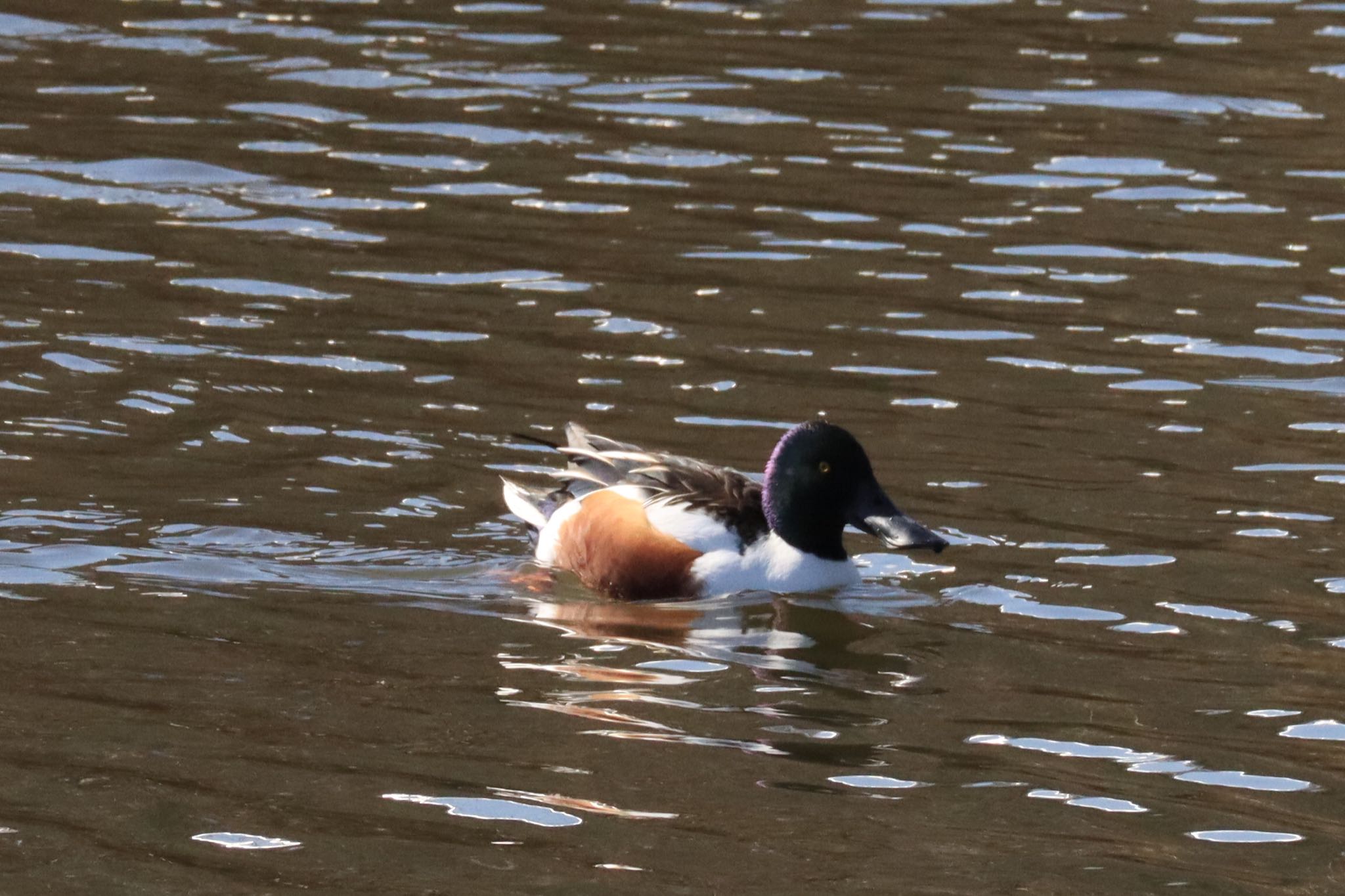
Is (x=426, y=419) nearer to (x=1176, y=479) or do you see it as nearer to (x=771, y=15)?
(x=1176, y=479)

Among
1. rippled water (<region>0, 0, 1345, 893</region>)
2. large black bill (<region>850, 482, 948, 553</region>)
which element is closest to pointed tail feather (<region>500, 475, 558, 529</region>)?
rippled water (<region>0, 0, 1345, 893</region>)

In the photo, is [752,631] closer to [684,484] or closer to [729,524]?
[729,524]

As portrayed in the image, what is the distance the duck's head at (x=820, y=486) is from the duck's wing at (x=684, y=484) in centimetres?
14

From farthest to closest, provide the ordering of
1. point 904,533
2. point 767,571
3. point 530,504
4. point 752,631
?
1. point 530,504
2. point 767,571
3. point 904,533
4. point 752,631

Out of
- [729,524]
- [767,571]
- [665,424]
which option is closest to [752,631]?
[767,571]

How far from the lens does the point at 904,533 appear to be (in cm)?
823

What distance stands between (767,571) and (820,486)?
374mm

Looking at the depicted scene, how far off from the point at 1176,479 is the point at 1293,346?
6.82 ft

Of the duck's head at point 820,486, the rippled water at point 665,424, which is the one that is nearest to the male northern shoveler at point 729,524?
the duck's head at point 820,486

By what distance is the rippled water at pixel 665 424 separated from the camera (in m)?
5.98

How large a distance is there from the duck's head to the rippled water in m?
0.27

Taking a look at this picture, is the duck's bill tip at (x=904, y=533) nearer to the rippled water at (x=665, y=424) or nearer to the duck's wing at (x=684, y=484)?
the rippled water at (x=665, y=424)

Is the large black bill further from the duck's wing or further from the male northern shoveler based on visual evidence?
the duck's wing

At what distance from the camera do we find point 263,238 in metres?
12.3
